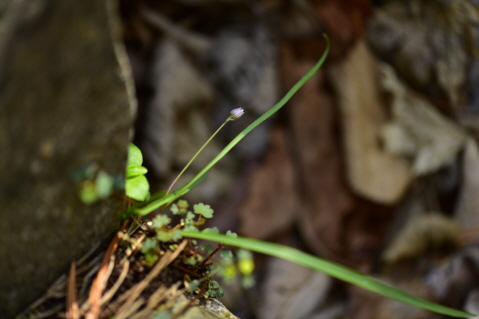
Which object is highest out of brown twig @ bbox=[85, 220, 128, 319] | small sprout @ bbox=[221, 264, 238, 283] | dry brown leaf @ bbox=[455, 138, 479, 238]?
brown twig @ bbox=[85, 220, 128, 319]

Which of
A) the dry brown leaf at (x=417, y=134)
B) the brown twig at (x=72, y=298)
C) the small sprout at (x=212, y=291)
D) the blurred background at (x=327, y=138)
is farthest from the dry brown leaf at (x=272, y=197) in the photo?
the brown twig at (x=72, y=298)

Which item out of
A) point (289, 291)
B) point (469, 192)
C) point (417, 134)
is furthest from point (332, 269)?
point (469, 192)

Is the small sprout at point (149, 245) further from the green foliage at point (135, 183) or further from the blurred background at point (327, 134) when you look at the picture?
the blurred background at point (327, 134)

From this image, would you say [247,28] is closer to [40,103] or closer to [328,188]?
[328,188]

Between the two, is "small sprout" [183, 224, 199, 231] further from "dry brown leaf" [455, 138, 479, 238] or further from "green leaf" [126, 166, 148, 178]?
"dry brown leaf" [455, 138, 479, 238]

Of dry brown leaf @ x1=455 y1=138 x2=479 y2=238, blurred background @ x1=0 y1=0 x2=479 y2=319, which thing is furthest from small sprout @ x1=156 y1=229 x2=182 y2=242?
dry brown leaf @ x1=455 y1=138 x2=479 y2=238

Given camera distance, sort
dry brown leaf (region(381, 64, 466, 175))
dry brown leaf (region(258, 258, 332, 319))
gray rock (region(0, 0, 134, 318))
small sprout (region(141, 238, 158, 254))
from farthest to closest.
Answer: dry brown leaf (region(381, 64, 466, 175))
dry brown leaf (region(258, 258, 332, 319))
small sprout (region(141, 238, 158, 254))
gray rock (region(0, 0, 134, 318))
